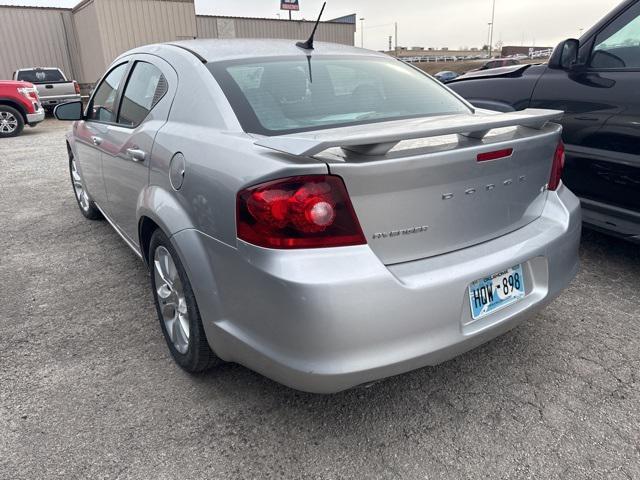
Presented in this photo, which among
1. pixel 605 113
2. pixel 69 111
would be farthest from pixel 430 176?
pixel 69 111

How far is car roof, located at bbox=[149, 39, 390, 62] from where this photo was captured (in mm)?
2555

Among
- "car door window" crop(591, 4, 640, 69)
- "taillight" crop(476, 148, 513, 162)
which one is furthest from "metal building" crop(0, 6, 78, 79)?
"taillight" crop(476, 148, 513, 162)

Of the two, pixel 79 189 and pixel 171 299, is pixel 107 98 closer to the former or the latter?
pixel 79 189

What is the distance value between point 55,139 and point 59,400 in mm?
11273

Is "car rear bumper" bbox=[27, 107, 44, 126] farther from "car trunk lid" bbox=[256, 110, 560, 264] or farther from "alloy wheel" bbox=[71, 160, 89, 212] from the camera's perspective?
"car trunk lid" bbox=[256, 110, 560, 264]

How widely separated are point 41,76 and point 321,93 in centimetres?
1632

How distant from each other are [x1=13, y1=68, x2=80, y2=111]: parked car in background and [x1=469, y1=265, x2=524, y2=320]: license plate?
1636 cm

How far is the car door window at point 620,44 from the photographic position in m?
3.22

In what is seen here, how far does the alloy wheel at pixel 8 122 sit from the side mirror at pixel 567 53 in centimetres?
1251

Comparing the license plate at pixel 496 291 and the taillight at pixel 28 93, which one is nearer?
the license plate at pixel 496 291

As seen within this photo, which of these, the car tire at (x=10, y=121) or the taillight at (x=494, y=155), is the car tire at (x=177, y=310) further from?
the car tire at (x=10, y=121)

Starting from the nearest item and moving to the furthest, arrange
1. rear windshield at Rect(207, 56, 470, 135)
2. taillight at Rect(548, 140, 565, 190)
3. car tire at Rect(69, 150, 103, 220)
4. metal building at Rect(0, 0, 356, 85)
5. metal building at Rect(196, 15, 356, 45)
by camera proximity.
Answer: rear windshield at Rect(207, 56, 470, 135) < taillight at Rect(548, 140, 565, 190) < car tire at Rect(69, 150, 103, 220) < metal building at Rect(0, 0, 356, 85) < metal building at Rect(196, 15, 356, 45)

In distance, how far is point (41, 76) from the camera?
15555 millimetres

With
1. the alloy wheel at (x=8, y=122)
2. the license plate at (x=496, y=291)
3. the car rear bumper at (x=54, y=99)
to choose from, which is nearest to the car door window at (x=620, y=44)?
the license plate at (x=496, y=291)
